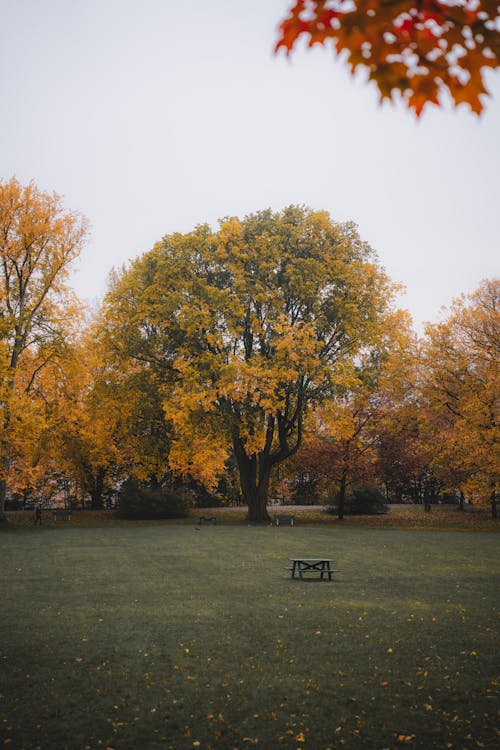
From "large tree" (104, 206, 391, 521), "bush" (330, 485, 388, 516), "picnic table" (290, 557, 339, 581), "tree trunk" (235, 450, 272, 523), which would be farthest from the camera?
"bush" (330, 485, 388, 516)

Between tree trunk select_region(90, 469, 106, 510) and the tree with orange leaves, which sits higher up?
the tree with orange leaves

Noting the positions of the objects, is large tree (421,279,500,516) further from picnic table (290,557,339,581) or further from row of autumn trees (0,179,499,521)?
picnic table (290,557,339,581)

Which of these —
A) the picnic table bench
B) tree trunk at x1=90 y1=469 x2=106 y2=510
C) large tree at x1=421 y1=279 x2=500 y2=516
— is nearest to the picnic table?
large tree at x1=421 y1=279 x2=500 y2=516

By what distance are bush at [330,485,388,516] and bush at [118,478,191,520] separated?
13105 millimetres

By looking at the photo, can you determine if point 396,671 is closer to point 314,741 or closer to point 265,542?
point 314,741

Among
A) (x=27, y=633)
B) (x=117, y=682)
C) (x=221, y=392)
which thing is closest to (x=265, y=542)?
(x=221, y=392)

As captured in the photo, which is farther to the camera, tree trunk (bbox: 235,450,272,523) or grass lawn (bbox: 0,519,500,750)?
tree trunk (bbox: 235,450,272,523)

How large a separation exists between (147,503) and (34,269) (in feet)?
59.0

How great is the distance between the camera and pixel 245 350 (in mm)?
32875

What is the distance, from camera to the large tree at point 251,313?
99.2 ft

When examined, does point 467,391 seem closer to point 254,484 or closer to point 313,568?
point 254,484

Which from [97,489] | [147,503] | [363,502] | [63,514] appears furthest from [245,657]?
[97,489]

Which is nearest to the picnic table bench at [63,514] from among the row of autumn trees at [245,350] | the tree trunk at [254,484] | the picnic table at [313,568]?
the row of autumn trees at [245,350]

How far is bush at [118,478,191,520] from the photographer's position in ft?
132
